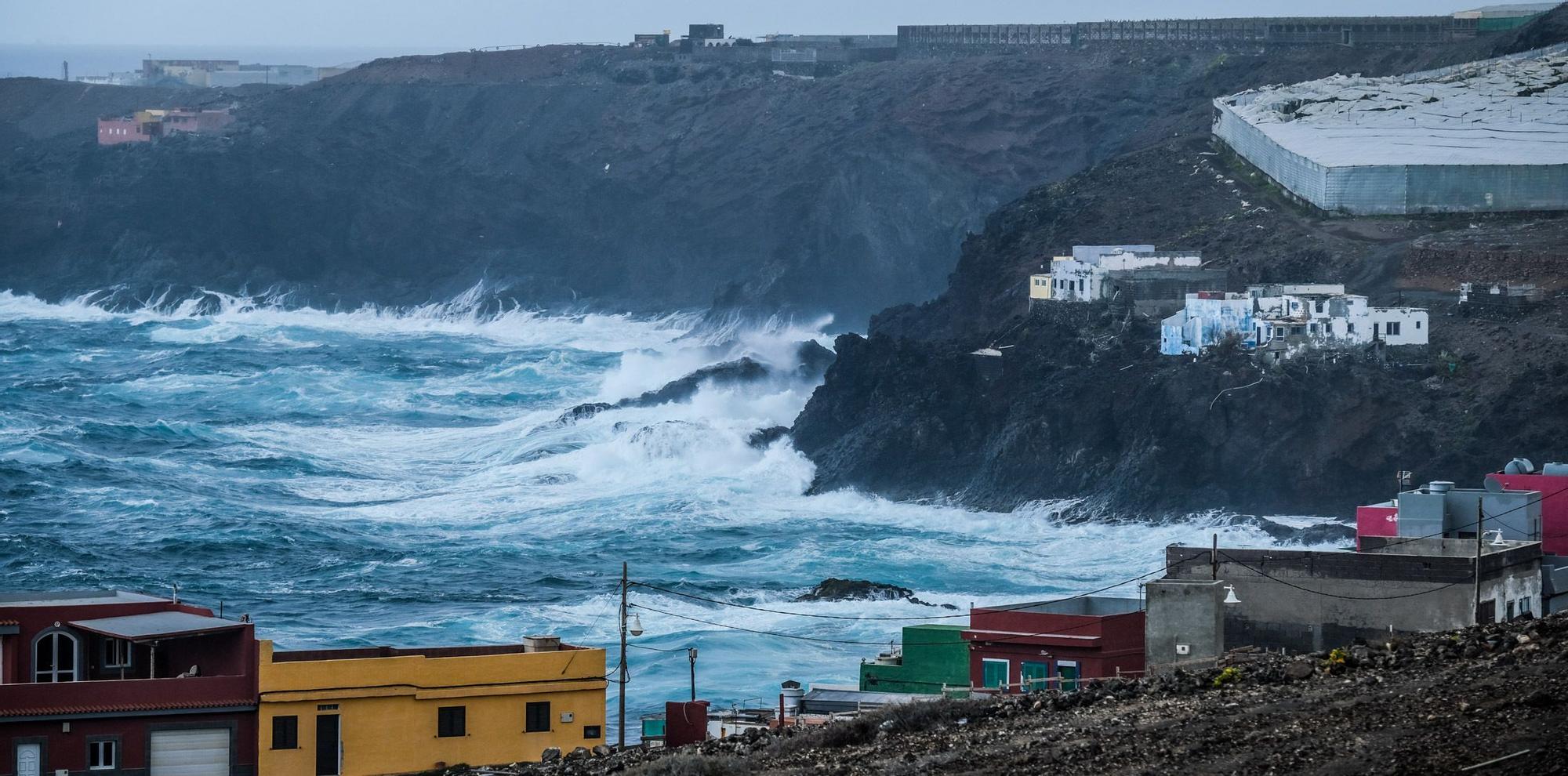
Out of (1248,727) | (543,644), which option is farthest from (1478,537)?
(1248,727)

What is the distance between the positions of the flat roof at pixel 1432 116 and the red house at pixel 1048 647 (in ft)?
157

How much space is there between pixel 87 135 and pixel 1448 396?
119448 mm

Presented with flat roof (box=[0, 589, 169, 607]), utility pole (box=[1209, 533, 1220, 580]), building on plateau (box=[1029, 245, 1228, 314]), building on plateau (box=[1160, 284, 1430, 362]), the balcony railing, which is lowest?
the balcony railing

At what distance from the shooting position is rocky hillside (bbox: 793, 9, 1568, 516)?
58.1 meters

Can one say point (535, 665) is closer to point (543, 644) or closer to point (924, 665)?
point (543, 644)

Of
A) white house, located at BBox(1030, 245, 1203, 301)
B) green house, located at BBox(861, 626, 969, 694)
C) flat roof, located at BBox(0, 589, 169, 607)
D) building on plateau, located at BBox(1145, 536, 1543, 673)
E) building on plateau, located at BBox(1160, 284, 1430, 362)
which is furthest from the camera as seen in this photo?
white house, located at BBox(1030, 245, 1203, 301)

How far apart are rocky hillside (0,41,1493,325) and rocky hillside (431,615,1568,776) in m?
95.3

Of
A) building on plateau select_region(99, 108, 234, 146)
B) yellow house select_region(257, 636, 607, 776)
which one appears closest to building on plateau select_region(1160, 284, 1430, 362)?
yellow house select_region(257, 636, 607, 776)

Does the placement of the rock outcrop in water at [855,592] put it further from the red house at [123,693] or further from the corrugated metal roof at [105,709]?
the corrugated metal roof at [105,709]

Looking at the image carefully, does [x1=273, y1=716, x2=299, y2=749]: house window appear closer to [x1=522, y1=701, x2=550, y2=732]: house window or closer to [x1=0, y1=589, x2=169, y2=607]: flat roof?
[x1=522, y1=701, x2=550, y2=732]: house window

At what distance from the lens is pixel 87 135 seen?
161625 mm

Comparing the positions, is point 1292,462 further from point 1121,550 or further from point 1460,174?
point 1460,174

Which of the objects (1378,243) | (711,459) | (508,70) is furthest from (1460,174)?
(508,70)

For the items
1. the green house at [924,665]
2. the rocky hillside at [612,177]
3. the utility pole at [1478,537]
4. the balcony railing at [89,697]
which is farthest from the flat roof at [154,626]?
the rocky hillside at [612,177]
